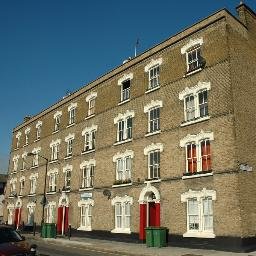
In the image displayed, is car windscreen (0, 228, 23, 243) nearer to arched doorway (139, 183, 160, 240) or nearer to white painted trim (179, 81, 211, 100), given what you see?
arched doorway (139, 183, 160, 240)

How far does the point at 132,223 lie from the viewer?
85.7ft

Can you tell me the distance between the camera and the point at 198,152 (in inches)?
882

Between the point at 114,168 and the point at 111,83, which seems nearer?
the point at 114,168

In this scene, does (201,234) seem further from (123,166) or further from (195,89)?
(123,166)

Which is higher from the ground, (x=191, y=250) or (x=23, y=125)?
(x=23, y=125)

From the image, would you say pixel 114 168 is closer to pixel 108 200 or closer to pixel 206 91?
pixel 108 200

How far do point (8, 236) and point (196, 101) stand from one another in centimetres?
1476

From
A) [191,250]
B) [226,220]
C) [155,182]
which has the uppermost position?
[155,182]

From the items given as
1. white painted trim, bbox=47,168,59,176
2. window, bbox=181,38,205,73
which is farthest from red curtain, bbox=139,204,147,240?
white painted trim, bbox=47,168,59,176

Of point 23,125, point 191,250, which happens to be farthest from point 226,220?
point 23,125

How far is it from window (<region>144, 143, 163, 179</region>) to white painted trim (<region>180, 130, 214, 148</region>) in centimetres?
216

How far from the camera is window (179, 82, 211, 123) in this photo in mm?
22828

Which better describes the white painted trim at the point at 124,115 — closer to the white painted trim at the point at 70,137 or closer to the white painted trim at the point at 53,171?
the white painted trim at the point at 70,137

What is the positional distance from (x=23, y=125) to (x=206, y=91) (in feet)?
108
